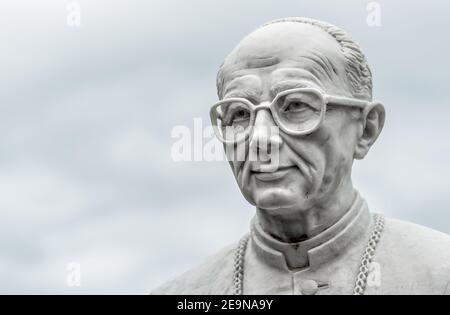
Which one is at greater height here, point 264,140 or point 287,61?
point 287,61

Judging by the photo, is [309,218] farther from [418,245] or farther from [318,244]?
→ [418,245]

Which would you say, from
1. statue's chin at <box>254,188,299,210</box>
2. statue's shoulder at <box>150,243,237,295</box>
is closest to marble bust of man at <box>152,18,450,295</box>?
statue's chin at <box>254,188,299,210</box>

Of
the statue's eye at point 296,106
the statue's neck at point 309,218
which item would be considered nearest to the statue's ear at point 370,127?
the statue's neck at point 309,218

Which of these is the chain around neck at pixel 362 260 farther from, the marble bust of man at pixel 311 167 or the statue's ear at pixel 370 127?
the statue's ear at pixel 370 127

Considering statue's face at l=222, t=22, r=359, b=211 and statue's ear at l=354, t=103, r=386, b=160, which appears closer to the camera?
statue's face at l=222, t=22, r=359, b=211

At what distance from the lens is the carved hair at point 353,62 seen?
1048 cm

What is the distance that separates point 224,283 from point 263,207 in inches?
38.6

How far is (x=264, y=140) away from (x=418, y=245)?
4.78 ft

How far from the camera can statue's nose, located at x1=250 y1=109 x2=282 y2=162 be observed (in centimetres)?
1016

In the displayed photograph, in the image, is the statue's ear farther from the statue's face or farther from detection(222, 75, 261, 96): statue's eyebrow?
detection(222, 75, 261, 96): statue's eyebrow

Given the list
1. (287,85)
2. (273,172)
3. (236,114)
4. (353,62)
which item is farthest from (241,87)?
(353,62)

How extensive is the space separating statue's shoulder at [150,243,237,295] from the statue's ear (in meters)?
1.37

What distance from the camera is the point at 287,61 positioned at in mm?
10305

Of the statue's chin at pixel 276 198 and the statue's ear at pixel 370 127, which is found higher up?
the statue's ear at pixel 370 127
